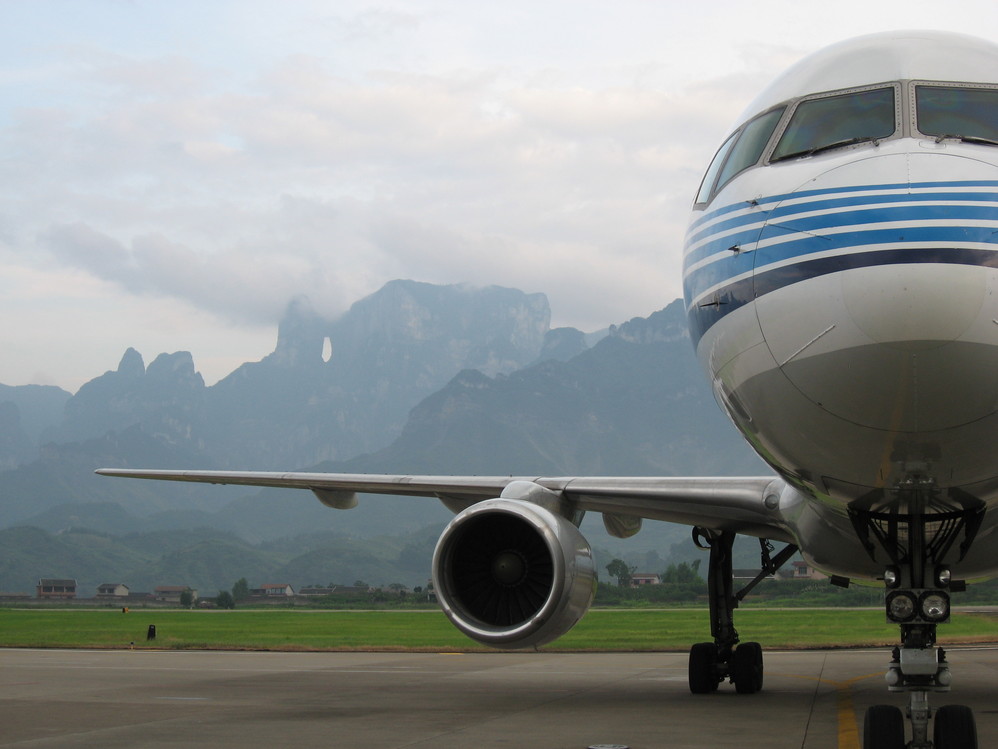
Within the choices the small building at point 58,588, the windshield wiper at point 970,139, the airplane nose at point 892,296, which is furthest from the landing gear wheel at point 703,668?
the small building at point 58,588

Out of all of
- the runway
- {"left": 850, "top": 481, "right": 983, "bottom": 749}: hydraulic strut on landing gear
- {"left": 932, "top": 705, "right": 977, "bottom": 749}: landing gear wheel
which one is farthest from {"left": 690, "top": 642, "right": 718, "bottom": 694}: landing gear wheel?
{"left": 932, "top": 705, "right": 977, "bottom": 749}: landing gear wheel

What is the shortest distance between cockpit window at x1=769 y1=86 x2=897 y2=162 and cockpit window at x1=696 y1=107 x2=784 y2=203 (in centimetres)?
16

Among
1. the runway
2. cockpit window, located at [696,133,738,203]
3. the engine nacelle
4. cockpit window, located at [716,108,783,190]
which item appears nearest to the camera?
cockpit window, located at [716,108,783,190]

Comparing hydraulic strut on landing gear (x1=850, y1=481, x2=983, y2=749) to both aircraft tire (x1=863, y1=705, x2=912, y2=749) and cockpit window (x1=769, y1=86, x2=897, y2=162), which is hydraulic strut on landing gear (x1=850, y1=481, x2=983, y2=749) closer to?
aircraft tire (x1=863, y1=705, x2=912, y2=749)

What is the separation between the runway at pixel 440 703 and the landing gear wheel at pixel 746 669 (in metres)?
0.20

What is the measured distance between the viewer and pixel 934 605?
6.88m

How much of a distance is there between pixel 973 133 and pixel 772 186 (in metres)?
1.04

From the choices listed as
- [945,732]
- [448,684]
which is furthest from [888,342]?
[448,684]

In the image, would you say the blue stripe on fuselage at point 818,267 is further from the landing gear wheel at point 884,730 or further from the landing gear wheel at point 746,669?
the landing gear wheel at point 746,669

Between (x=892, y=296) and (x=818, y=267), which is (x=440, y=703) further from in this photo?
(x=892, y=296)

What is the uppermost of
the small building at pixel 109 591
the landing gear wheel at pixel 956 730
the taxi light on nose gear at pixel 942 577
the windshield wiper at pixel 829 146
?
the windshield wiper at pixel 829 146

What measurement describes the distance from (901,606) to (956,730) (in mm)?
741

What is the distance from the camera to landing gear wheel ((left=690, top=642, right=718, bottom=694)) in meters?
12.7

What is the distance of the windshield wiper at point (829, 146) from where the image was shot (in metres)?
5.98
